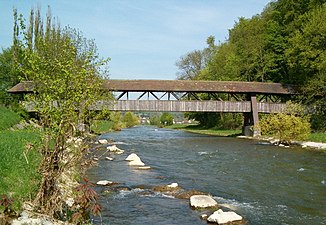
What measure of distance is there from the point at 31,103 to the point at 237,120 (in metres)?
36.6

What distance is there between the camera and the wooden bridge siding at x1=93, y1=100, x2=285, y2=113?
1193 inches

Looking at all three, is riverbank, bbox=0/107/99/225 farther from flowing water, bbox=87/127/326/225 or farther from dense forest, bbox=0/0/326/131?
dense forest, bbox=0/0/326/131

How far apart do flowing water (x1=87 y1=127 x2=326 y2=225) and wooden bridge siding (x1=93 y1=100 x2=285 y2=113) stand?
1262 centimetres

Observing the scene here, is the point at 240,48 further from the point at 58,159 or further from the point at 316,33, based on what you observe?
the point at 58,159

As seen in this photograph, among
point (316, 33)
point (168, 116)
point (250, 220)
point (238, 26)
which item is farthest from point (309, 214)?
point (168, 116)

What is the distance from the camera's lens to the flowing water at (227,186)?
25.0ft

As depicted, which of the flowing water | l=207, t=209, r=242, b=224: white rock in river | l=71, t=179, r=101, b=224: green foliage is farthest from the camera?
the flowing water

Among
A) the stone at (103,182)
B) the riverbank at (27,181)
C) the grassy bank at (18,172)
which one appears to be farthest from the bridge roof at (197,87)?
the riverbank at (27,181)

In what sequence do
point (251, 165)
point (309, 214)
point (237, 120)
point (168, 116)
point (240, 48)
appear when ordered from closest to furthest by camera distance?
point (309, 214)
point (251, 165)
point (237, 120)
point (240, 48)
point (168, 116)

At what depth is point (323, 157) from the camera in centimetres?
1688

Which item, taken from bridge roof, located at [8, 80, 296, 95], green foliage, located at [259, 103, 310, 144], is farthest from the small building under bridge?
green foliage, located at [259, 103, 310, 144]

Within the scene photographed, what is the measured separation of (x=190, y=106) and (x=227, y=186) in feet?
66.7

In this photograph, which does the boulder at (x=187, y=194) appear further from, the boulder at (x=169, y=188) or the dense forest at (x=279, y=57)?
the dense forest at (x=279, y=57)

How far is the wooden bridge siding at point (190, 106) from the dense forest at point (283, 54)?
3.25 m
